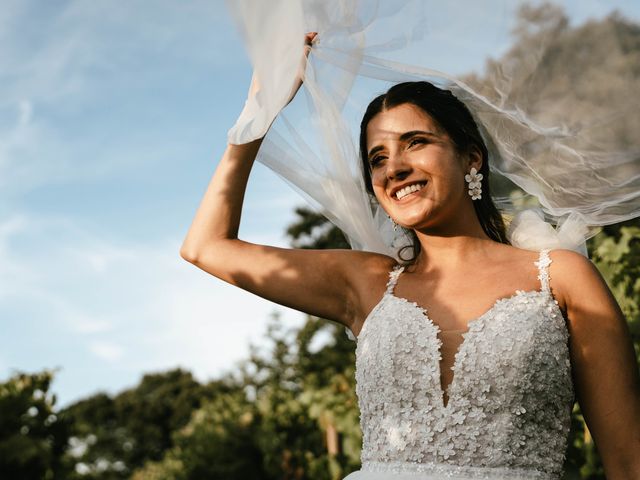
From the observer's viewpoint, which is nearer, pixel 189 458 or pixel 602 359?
pixel 602 359

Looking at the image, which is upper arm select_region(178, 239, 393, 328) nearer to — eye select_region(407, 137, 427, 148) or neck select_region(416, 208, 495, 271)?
neck select_region(416, 208, 495, 271)

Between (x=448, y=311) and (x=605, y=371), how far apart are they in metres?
0.51

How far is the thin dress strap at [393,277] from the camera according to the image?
9.19 feet

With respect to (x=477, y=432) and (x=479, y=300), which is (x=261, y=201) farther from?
(x=477, y=432)

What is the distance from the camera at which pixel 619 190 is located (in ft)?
8.91

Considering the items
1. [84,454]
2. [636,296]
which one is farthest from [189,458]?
[636,296]

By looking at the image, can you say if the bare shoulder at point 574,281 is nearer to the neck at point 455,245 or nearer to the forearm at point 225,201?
the neck at point 455,245

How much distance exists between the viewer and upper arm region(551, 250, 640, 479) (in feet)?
7.66

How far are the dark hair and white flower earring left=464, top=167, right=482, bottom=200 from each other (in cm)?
6

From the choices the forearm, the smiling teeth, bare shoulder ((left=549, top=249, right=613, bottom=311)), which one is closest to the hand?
the forearm

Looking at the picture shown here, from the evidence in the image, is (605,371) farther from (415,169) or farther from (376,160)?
(376,160)

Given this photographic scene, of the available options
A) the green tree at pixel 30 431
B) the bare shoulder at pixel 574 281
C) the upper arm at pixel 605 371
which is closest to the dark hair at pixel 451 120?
the bare shoulder at pixel 574 281

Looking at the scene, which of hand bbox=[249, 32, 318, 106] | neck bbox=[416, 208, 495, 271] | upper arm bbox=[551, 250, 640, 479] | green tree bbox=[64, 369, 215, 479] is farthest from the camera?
green tree bbox=[64, 369, 215, 479]

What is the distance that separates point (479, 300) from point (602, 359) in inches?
16.3
